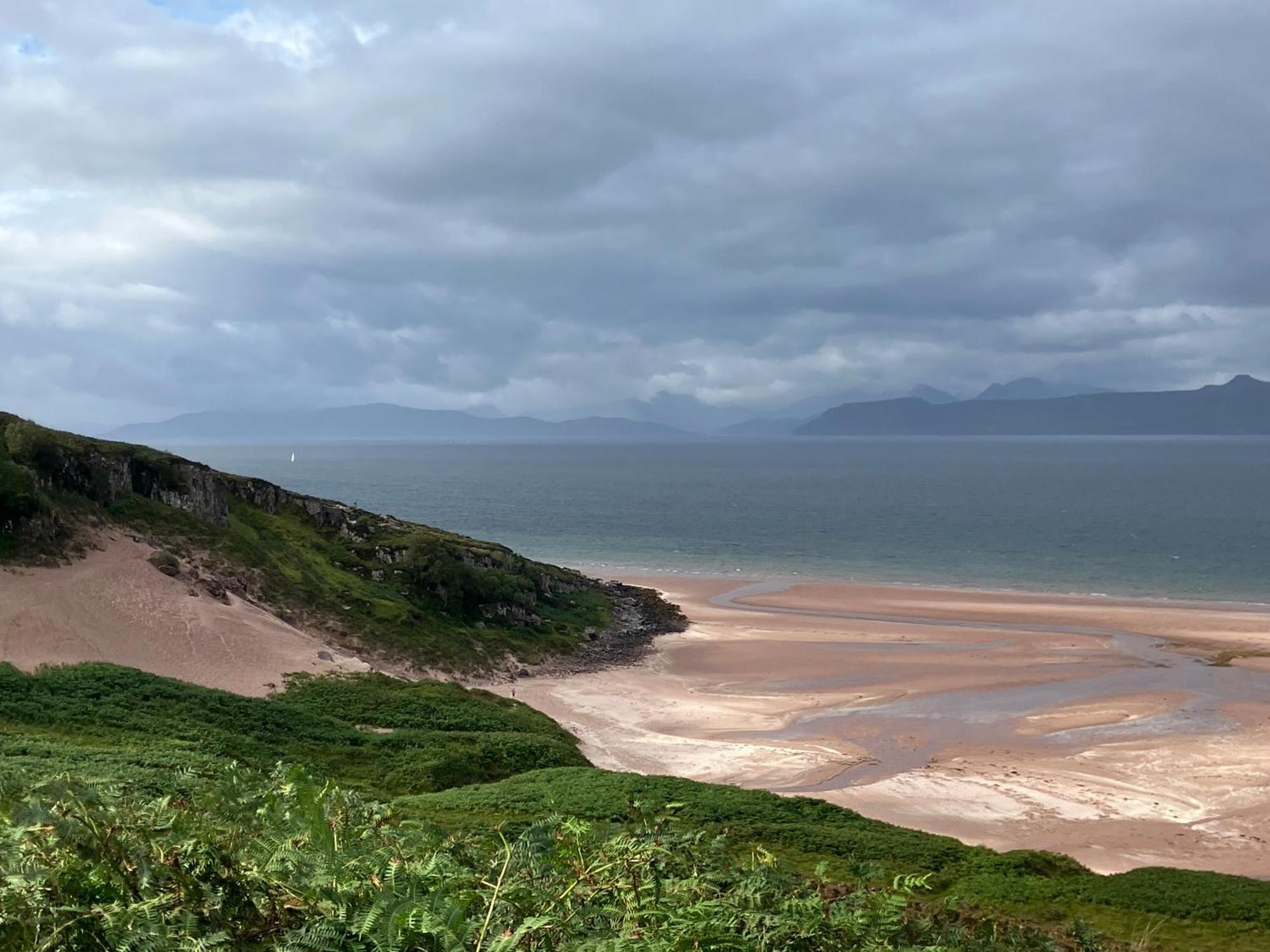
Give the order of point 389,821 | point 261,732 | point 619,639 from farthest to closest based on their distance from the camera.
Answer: point 619,639 → point 261,732 → point 389,821

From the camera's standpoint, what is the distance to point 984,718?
112 ft

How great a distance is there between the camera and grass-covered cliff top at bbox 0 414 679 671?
112 feet

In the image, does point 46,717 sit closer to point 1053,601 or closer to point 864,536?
point 1053,601

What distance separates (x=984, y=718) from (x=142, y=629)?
30034mm

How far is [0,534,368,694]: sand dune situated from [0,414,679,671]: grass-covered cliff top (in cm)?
189

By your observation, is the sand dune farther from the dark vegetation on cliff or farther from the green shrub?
the green shrub

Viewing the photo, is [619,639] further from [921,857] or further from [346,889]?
[346,889]

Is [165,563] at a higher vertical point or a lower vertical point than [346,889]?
lower

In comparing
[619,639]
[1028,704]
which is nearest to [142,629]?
[619,639]

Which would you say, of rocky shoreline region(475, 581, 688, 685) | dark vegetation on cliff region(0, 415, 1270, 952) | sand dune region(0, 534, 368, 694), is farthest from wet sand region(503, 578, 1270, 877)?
sand dune region(0, 534, 368, 694)

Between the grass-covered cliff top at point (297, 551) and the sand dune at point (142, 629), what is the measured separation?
1.89 m

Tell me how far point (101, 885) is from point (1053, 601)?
63.6m

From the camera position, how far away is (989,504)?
390 ft

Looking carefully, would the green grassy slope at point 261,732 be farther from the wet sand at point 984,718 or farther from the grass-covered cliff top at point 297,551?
the grass-covered cliff top at point 297,551
